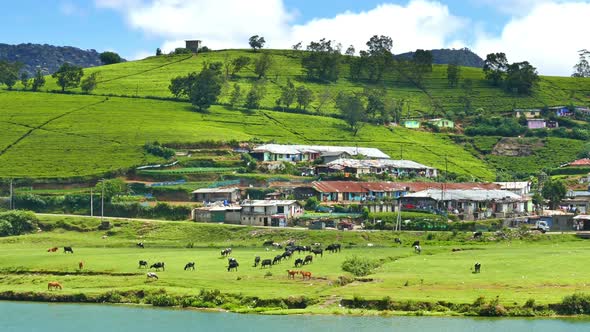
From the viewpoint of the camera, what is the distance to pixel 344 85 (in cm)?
17412

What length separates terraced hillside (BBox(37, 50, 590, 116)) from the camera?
16138cm

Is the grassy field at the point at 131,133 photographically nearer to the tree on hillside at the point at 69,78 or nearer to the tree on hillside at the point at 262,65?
the tree on hillside at the point at 69,78

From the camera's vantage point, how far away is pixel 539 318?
168 feet

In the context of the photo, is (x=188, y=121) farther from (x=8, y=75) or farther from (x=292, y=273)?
(x=292, y=273)

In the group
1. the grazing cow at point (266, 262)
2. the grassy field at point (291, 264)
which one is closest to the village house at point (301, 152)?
the grassy field at point (291, 264)

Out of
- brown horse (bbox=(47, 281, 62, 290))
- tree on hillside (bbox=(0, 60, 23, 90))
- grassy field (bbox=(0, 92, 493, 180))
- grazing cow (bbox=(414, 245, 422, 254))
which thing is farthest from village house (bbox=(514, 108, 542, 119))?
brown horse (bbox=(47, 281, 62, 290))

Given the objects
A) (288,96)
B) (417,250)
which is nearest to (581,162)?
(288,96)

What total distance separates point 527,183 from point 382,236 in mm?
40657

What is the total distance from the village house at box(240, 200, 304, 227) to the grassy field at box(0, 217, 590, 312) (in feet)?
19.3

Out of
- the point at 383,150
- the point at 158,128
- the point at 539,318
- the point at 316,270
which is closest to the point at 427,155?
the point at 383,150

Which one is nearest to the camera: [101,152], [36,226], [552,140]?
[36,226]

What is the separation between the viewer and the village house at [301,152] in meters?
121

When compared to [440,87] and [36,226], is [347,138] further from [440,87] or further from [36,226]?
[36,226]

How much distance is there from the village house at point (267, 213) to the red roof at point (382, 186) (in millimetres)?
10222
